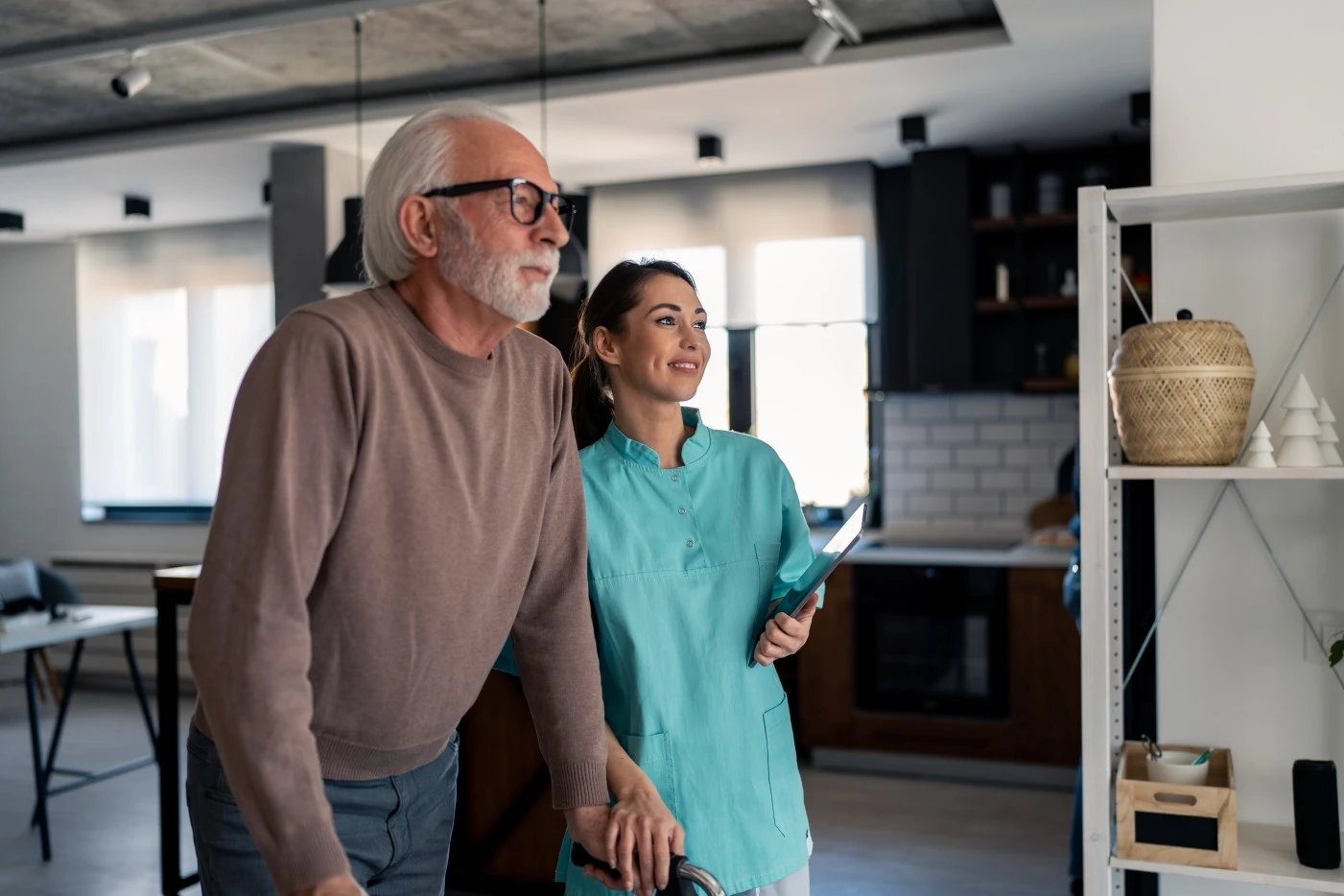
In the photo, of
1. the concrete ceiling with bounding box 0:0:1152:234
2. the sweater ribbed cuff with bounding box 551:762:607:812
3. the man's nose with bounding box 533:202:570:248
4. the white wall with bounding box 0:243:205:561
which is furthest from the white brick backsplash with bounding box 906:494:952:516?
the white wall with bounding box 0:243:205:561

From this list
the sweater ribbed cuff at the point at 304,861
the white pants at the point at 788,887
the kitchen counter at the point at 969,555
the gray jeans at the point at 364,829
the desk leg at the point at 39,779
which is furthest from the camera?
the kitchen counter at the point at 969,555

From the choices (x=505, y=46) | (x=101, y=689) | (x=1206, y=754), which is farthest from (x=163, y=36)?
(x=101, y=689)

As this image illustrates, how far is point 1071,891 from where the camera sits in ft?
12.3

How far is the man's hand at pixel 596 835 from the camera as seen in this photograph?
5.08ft

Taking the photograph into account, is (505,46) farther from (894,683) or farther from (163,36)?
(894,683)

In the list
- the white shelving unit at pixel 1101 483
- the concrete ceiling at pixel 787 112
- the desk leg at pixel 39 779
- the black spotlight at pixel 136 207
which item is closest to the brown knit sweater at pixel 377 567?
the white shelving unit at pixel 1101 483

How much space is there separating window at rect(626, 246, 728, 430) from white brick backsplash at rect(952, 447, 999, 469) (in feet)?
3.90

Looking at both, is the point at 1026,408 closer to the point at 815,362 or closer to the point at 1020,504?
the point at 1020,504

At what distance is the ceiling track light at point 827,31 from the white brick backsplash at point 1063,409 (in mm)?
2190

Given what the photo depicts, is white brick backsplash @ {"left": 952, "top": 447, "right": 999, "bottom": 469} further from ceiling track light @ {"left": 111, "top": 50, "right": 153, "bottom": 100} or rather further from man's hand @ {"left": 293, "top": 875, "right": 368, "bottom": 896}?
man's hand @ {"left": 293, "top": 875, "right": 368, "bottom": 896}

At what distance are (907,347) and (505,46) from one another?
2399 mm

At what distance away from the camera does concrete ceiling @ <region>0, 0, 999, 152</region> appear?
4121 mm

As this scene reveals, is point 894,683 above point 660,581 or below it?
below

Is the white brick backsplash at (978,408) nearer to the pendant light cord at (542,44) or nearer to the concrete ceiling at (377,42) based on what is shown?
the concrete ceiling at (377,42)
